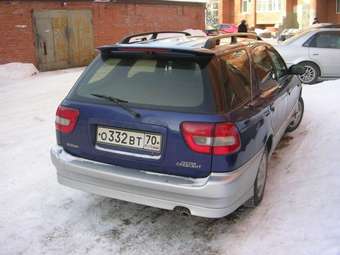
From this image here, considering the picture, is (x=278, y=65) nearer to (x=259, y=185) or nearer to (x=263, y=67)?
(x=263, y=67)

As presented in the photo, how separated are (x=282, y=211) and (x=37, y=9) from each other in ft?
44.2

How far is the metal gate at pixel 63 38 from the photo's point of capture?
1561 centimetres

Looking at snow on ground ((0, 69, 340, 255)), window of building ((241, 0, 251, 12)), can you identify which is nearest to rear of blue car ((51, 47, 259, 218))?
snow on ground ((0, 69, 340, 255))

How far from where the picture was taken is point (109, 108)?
3.59 m

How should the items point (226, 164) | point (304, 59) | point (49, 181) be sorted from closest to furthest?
point (226, 164) < point (49, 181) < point (304, 59)

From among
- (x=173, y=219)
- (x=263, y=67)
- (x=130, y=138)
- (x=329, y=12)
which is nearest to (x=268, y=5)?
(x=329, y=12)

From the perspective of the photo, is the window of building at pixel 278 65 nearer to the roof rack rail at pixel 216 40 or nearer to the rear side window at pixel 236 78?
the roof rack rail at pixel 216 40

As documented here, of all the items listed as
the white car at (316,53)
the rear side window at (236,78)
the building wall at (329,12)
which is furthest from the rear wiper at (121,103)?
the building wall at (329,12)

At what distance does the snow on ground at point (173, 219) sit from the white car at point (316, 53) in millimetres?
6002

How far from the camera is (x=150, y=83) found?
11.8 ft

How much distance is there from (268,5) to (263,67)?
46818 millimetres

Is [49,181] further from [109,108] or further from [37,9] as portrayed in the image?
[37,9]

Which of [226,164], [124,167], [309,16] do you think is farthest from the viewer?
[309,16]

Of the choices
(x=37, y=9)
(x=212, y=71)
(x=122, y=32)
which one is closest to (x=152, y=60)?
(x=212, y=71)
